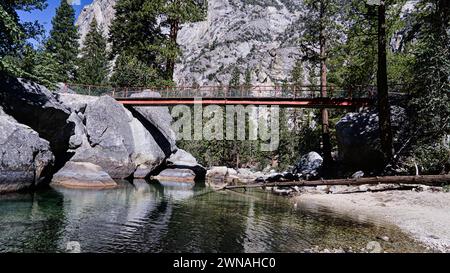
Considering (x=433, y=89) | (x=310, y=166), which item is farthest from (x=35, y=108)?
(x=433, y=89)

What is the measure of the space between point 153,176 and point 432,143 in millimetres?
26198

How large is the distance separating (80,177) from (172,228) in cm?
1460


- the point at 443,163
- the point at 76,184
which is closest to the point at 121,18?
the point at 76,184

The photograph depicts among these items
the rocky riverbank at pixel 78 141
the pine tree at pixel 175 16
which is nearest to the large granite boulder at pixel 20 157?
the rocky riverbank at pixel 78 141

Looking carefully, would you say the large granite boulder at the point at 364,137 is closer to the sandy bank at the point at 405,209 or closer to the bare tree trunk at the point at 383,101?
the bare tree trunk at the point at 383,101

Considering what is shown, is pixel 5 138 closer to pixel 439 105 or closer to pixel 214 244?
pixel 214 244

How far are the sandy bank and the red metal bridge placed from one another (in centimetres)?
972

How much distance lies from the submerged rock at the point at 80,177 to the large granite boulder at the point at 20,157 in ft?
8.37

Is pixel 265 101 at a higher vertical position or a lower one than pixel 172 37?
lower

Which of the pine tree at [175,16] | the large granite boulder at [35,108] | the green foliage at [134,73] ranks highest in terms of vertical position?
the pine tree at [175,16]

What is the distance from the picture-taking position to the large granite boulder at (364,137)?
2405 centimetres

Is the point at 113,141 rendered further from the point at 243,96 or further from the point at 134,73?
the point at 134,73

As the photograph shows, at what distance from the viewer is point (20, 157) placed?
19594 mm

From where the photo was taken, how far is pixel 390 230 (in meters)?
12.9
